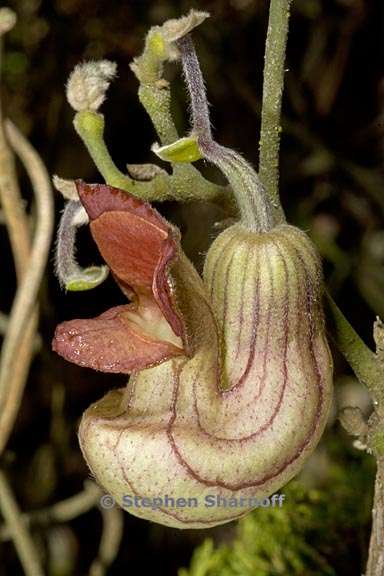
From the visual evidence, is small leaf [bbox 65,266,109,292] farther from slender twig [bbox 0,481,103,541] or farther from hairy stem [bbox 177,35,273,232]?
slender twig [bbox 0,481,103,541]

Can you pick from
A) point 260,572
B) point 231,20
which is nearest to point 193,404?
point 260,572

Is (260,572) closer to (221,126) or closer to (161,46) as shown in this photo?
(161,46)

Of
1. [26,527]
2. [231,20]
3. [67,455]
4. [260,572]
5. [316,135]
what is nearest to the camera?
[260,572]

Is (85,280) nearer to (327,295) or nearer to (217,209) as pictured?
(327,295)

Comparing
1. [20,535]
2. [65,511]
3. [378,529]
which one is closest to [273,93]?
[378,529]

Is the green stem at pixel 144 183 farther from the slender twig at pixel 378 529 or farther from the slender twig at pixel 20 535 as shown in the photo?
the slender twig at pixel 20 535

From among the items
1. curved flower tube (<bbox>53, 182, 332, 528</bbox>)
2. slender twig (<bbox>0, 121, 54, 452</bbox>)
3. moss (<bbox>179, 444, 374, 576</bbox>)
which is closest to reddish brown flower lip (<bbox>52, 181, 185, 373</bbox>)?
curved flower tube (<bbox>53, 182, 332, 528</bbox>)

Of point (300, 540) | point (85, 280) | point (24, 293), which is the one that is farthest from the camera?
point (300, 540)
